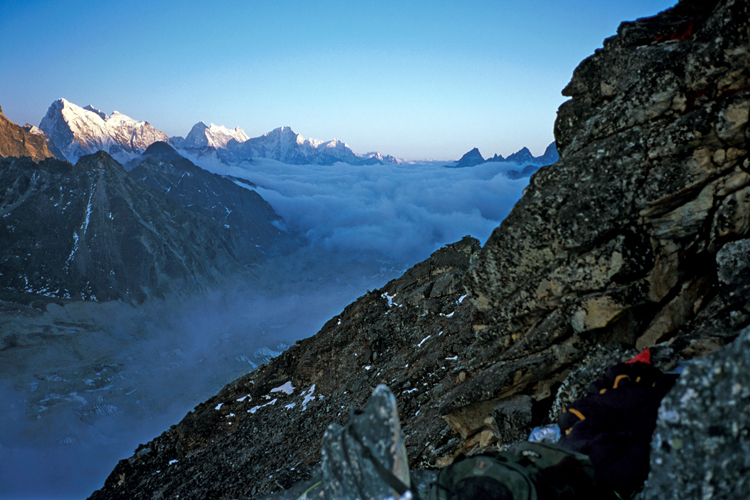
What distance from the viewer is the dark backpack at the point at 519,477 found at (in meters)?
4.40

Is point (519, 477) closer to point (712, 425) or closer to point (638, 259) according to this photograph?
point (712, 425)

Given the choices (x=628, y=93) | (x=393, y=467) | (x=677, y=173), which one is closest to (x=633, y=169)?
(x=677, y=173)

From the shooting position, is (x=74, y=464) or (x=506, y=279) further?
(x=74, y=464)

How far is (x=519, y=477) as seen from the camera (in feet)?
14.8

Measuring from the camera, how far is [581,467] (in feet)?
15.8

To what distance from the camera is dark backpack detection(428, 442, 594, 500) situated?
4.40m

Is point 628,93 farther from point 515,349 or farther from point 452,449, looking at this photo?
point 452,449

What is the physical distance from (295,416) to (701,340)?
25119 millimetres

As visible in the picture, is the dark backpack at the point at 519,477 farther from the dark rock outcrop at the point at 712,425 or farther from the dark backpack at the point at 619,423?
the dark rock outcrop at the point at 712,425

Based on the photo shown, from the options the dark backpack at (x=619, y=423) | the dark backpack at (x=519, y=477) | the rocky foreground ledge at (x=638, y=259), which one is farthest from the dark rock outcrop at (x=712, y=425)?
the dark backpack at (x=519, y=477)

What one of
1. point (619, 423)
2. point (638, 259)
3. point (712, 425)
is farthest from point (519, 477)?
point (638, 259)

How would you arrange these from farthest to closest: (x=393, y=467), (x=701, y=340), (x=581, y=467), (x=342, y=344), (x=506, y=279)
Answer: (x=342, y=344), (x=506, y=279), (x=701, y=340), (x=581, y=467), (x=393, y=467)

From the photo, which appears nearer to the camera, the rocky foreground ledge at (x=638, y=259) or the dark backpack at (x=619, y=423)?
the rocky foreground ledge at (x=638, y=259)

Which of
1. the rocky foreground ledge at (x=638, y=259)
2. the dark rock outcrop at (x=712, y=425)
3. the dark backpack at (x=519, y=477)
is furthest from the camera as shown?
the dark backpack at (x=519, y=477)
